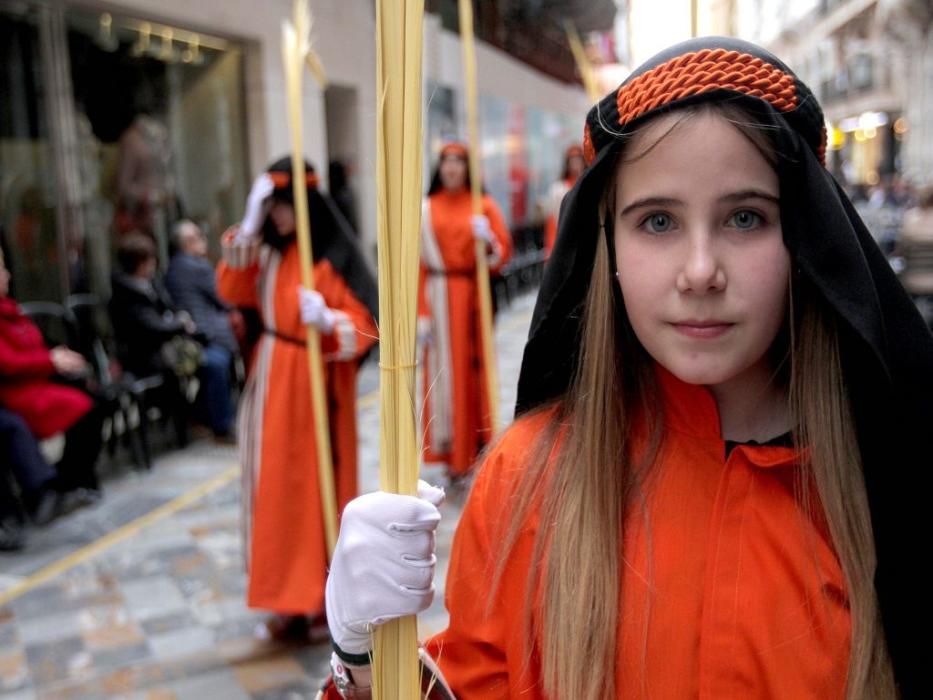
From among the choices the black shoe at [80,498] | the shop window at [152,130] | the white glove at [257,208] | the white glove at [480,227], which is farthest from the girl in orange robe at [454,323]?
the shop window at [152,130]

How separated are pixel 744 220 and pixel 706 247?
79 mm

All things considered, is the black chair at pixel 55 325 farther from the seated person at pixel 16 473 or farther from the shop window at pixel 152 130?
the seated person at pixel 16 473

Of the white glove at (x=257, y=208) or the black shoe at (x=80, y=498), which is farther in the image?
the black shoe at (x=80, y=498)

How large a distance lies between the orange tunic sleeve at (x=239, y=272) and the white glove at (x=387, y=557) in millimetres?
2793

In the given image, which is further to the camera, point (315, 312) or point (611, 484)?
point (315, 312)

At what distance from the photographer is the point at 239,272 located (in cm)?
392

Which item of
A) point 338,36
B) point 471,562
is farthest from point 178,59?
point 471,562

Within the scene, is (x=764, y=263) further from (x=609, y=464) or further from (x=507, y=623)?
(x=507, y=623)

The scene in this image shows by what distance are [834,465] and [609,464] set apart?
286 millimetres

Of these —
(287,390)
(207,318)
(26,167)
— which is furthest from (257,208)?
(26,167)

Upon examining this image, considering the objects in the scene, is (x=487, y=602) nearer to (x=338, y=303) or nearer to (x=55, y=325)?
(x=338, y=303)

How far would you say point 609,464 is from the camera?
1325 mm

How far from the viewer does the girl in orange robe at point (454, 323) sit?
5.91 meters

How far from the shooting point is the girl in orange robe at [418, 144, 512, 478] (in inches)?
233
